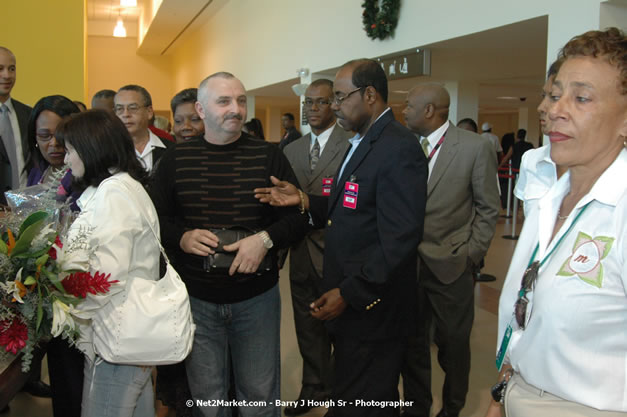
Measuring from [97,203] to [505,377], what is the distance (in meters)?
1.36

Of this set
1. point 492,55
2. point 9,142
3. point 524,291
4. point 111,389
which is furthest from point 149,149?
point 492,55

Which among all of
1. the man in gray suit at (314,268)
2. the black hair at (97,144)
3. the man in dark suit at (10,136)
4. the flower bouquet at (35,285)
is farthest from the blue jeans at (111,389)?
the man in dark suit at (10,136)

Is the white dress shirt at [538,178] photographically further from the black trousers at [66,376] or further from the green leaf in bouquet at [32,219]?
the black trousers at [66,376]

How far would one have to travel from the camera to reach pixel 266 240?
2.11 metres

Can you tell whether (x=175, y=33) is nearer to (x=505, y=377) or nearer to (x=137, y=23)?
(x=137, y=23)

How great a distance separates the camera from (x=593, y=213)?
1181 millimetres

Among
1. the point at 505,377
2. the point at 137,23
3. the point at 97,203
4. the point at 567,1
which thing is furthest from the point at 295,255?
the point at 137,23

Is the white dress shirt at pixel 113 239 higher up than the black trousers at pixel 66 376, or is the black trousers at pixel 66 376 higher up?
the white dress shirt at pixel 113 239

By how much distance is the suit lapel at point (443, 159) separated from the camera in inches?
113

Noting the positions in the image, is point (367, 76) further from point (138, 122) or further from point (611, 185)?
point (138, 122)

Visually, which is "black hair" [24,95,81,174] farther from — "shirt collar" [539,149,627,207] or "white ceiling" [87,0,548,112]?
"white ceiling" [87,0,548,112]

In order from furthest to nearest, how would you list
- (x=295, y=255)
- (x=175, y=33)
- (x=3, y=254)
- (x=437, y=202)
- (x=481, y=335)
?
(x=175, y=33) < (x=481, y=335) < (x=295, y=255) < (x=437, y=202) < (x=3, y=254)

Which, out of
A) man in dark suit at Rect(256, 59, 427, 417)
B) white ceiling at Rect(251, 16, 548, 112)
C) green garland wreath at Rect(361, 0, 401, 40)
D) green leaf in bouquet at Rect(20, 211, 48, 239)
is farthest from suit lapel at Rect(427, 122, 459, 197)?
green garland wreath at Rect(361, 0, 401, 40)

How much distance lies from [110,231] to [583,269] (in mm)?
1357
